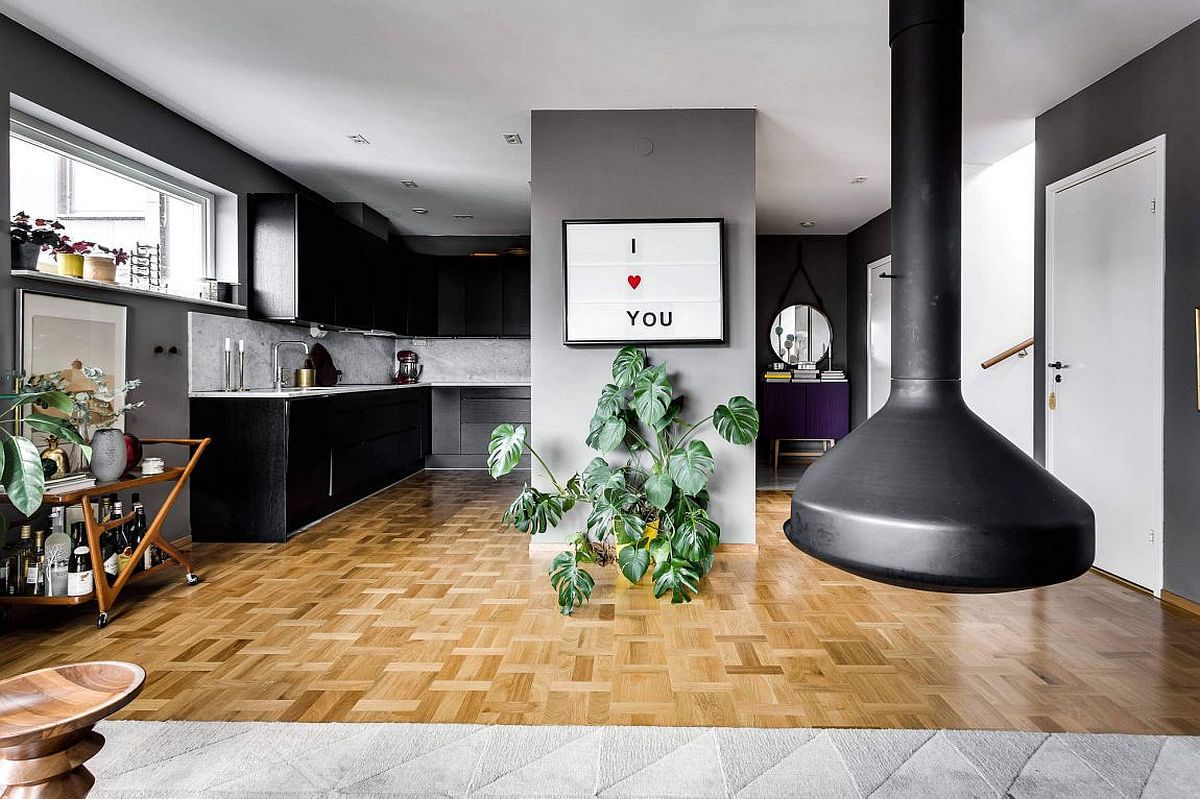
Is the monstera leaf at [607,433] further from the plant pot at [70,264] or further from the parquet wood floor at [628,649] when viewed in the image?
the plant pot at [70,264]

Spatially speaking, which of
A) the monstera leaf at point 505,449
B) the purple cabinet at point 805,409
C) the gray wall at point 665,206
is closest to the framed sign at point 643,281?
the gray wall at point 665,206

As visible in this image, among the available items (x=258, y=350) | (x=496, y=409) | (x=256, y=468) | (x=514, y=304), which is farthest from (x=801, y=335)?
(x=256, y=468)

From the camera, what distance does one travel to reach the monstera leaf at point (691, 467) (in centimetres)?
325

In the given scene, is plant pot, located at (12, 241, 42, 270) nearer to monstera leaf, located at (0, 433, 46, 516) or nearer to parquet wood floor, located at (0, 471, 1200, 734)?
monstera leaf, located at (0, 433, 46, 516)

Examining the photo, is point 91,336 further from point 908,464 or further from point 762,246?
point 762,246

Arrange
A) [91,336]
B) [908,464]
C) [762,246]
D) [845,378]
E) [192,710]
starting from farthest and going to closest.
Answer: [762,246] → [845,378] → [91,336] → [192,710] → [908,464]

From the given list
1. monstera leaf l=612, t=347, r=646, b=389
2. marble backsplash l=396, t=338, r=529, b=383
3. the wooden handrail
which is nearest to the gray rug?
monstera leaf l=612, t=347, r=646, b=389

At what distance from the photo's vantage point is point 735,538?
3.97 meters

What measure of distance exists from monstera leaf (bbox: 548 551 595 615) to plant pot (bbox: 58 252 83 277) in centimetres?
263

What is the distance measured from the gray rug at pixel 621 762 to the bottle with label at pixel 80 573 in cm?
108

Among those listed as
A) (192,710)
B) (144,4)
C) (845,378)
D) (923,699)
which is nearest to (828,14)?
(923,699)

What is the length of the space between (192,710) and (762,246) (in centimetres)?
685

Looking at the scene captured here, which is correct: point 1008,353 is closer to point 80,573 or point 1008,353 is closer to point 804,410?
point 804,410

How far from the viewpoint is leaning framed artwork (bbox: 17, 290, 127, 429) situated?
3067mm
